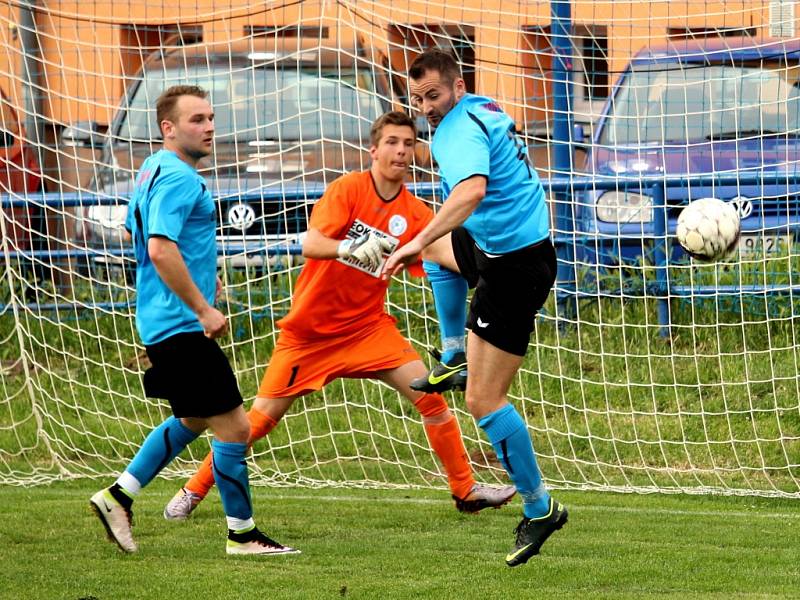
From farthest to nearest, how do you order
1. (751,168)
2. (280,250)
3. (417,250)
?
(280,250), (751,168), (417,250)

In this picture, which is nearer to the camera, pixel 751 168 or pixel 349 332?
pixel 349 332

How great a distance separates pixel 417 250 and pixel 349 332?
1681 millimetres

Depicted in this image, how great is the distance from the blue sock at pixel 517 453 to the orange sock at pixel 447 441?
1278 mm

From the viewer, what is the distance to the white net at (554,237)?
8.53 metres

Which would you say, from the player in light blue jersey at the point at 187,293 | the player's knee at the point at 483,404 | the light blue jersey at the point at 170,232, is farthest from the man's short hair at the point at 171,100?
the player's knee at the point at 483,404

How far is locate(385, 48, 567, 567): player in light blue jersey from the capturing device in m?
5.74

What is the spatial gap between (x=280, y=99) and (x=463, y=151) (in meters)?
3.80

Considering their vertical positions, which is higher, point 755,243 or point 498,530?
point 755,243

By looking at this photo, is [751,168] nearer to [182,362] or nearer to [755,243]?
[755,243]

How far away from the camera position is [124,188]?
9.84 metres

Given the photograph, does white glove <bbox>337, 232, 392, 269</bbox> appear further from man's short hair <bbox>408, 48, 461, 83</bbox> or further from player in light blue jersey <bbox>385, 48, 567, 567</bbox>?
man's short hair <bbox>408, 48, 461, 83</bbox>

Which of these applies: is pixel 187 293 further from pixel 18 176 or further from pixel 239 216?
pixel 18 176

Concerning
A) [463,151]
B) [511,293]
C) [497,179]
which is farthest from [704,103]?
[463,151]

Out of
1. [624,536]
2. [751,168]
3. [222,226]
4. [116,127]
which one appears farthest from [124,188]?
[624,536]
